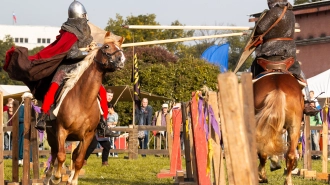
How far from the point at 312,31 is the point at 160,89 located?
53.1ft

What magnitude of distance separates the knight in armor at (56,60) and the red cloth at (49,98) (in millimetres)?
16

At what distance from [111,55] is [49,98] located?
124cm

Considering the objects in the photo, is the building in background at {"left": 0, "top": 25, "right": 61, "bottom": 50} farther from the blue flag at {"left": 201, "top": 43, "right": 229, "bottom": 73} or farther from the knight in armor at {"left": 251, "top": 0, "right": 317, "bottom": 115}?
the knight in armor at {"left": 251, "top": 0, "right": 317, "bottom": 115}

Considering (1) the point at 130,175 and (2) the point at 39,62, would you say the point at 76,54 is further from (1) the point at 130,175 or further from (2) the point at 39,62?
(1) the point at 130,175

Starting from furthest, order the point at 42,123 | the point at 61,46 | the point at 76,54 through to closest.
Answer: the point at 61,46
the point at 76,54
the point at 42,123

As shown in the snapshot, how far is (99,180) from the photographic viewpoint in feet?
47.6

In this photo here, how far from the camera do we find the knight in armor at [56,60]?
12555 millimetres

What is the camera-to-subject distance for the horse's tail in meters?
10.6

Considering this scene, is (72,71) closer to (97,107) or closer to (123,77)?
(97,107)

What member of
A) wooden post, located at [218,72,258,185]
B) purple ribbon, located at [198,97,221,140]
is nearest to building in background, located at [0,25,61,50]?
purple ribbon, located at [198,97,221,140]

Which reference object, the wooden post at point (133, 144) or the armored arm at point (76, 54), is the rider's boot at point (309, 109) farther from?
the wooden post at point (133, 144)

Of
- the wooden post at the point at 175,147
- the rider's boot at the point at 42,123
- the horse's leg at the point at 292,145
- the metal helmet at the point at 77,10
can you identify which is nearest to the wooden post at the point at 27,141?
the rider's boot at the point at 42,123

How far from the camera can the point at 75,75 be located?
12.3 metres

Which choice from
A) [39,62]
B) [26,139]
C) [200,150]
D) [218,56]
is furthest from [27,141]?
[218,56]
